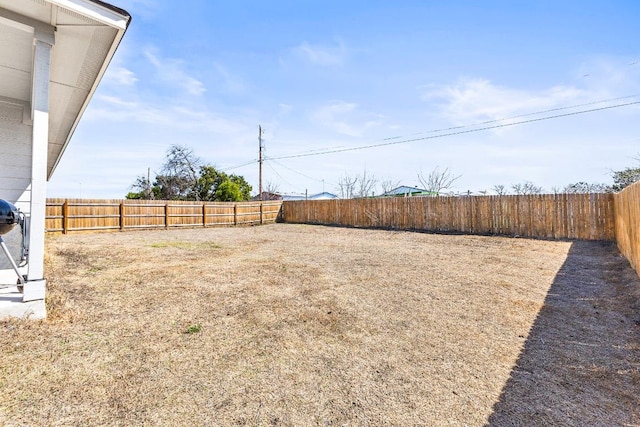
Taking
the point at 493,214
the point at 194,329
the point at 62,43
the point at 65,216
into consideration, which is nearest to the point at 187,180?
the point at 65,216

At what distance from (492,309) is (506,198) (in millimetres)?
8674

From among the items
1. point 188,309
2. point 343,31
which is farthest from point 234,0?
point 188,309

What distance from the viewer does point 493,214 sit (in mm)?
11516

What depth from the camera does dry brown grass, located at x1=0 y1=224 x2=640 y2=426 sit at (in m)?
2.03

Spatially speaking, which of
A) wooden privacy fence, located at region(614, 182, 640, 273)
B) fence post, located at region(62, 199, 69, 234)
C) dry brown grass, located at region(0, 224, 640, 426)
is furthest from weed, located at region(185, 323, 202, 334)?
fence post, located at region(62, 199, 69, 234)

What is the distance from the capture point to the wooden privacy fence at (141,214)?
1095cm

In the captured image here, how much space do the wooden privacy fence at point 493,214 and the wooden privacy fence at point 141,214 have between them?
4865 millimetres

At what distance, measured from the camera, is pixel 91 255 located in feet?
21.5

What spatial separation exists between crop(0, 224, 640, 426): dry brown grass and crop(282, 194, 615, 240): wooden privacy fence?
5113 mm

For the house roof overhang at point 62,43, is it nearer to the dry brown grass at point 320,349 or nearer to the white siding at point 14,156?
the white siding at point 14,156

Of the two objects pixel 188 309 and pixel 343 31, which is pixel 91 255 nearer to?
pixel 188 309

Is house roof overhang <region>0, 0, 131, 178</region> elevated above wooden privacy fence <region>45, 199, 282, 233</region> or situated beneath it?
elevated above

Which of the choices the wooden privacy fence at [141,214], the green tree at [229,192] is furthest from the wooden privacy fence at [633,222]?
the green tree at [229,192]

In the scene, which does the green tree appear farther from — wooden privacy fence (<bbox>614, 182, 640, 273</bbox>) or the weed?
wooden privacy fence (<bbox>614, 182, 640, 273</bbox>)
